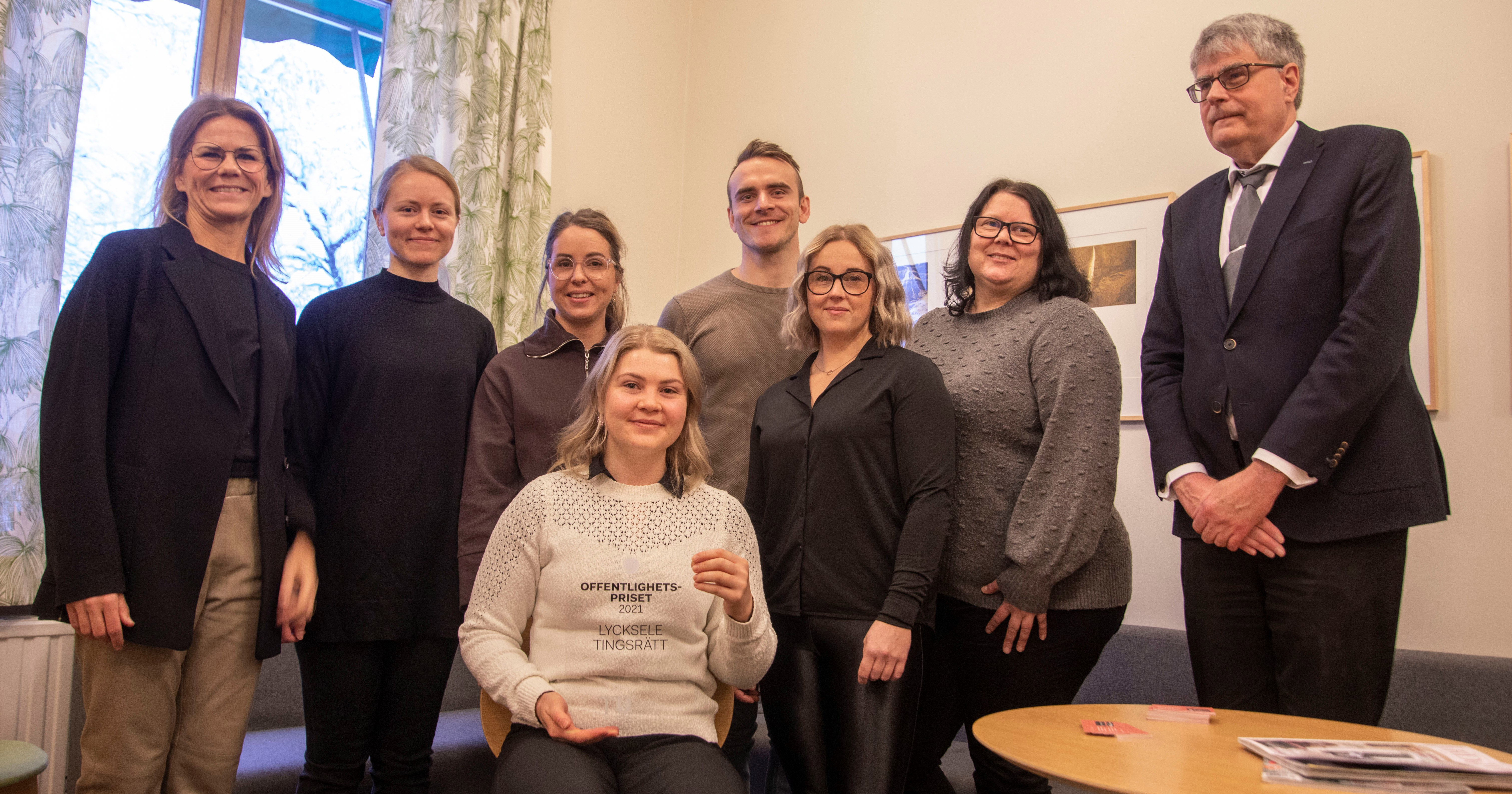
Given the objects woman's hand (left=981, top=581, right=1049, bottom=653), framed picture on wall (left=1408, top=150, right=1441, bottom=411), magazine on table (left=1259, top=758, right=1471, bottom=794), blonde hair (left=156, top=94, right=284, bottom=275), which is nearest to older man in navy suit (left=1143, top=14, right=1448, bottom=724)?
woman's hand (left=981, top=581, right=1049, bottom=653)

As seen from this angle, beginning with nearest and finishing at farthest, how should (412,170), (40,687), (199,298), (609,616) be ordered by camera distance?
(609,616) → (199,298) → (412,170) → (40,687)

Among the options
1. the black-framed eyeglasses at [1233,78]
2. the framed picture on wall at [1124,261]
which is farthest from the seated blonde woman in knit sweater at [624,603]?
the framed picture on wall at [1124,261]

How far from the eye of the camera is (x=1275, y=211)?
5.69 ft

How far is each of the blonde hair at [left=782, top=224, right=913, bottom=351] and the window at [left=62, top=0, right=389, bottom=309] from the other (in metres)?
1.86

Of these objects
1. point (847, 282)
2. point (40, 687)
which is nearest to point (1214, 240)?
point (847, 282)

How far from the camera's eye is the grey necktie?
5.86 feet

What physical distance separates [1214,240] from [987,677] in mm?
969

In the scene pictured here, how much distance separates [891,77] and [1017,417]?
2.42m

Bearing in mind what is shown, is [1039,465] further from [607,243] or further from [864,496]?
[607,243]

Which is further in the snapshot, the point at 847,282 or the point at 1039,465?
the point at 847,282

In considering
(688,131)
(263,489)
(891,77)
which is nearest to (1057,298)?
(263,489)

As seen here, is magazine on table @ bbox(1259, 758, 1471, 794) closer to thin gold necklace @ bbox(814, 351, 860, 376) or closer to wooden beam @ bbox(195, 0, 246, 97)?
thin gold necklace @ bbox(814, 351, 860, 376)

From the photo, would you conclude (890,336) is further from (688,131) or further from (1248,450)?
(688,131)

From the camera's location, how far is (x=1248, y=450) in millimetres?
1690
